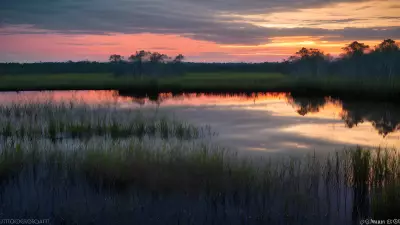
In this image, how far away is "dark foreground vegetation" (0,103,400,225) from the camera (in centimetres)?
877

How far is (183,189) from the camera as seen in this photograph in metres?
10.3

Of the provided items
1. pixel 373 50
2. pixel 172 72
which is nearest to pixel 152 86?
pixel 172 72

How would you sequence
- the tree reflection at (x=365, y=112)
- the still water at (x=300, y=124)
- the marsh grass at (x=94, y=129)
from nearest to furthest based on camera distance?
the still water at (x=300, y=124) < the marsh grass at (x=94, y=129) < the tree reflection at (x=365, y=112)

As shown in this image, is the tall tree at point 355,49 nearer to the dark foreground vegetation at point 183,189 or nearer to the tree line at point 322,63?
the tree line at point 322,63

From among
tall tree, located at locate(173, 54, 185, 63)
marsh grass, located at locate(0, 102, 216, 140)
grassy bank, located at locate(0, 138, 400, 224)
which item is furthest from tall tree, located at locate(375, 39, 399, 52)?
grassy bank, located at locate(0, 138, 400, 224)

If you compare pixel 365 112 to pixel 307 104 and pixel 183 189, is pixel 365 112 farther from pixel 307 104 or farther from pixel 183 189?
pixel 183 189

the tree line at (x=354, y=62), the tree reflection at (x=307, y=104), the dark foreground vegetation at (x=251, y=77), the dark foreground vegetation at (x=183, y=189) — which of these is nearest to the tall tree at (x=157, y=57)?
the dark foreground vegetation at (x=251, y=77)

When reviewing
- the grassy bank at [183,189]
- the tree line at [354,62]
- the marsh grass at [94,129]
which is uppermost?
the tree line at [354,62]

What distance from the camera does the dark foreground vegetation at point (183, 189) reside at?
877 centimetres

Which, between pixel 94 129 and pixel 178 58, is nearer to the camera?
pixel 94 129

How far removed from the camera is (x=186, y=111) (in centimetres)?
2905

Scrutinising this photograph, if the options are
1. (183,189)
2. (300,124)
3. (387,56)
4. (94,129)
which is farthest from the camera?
(387,56)

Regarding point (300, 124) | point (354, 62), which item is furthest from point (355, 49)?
point (300, 124)

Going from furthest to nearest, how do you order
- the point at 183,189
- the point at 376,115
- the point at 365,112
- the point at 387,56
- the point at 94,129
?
the point at 387,56, the point at 365,112, the point at 376,115, the point at 94,129, the point at 183,189
